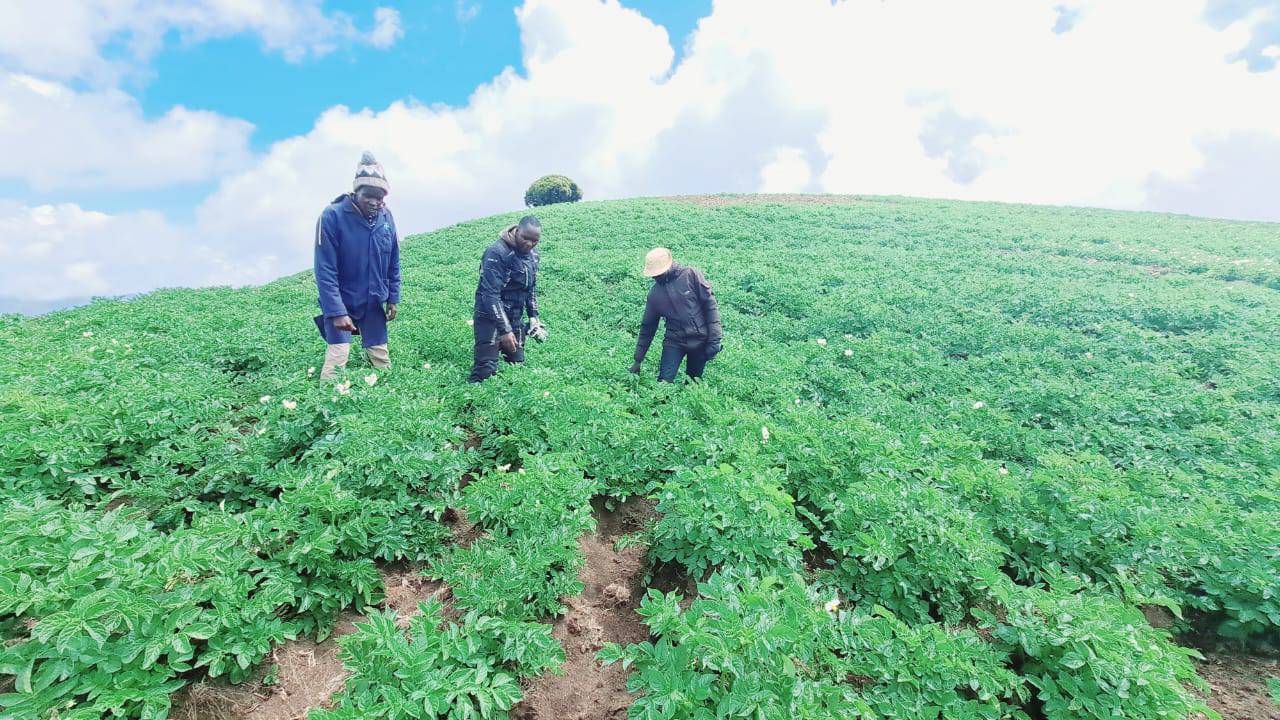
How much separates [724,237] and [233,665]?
1856cm

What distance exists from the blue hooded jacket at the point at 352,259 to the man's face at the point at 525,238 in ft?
4.30

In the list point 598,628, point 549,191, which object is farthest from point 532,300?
point 549,191

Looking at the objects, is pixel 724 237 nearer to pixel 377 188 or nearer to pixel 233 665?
pixel 377 188

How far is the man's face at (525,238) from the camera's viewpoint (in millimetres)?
5855

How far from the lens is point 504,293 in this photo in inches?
251

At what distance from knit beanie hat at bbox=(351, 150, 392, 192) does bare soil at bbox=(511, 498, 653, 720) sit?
3.79m

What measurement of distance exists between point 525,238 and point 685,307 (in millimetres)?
1970

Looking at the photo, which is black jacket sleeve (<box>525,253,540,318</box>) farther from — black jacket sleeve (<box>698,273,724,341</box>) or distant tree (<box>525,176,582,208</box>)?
distant tree (<box>525,176,582,208</box>)

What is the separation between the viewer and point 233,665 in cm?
271

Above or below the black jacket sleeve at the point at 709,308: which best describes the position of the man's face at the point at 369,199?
above

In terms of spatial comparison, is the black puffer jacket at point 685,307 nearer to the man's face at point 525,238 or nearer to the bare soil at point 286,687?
the man's face at point 525,238

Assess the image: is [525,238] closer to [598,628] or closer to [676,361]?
[676,361]

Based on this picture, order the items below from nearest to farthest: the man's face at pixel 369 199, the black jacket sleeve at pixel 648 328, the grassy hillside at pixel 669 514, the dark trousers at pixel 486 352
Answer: the grassy hillside at pixel 669 514, the man's face at pixel 369 199, the dark trousers at pixel 486 352, the black jacket sleeve at pixel 648 328

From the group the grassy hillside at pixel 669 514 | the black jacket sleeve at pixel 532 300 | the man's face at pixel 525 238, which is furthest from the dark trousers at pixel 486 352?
the man's face at pixel 525 238
